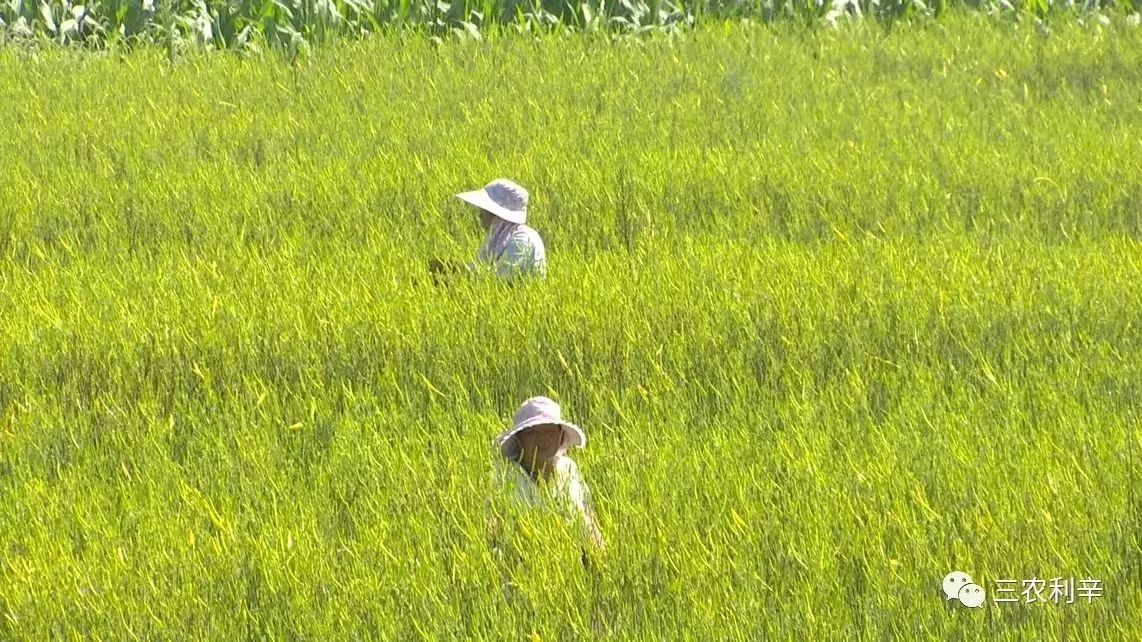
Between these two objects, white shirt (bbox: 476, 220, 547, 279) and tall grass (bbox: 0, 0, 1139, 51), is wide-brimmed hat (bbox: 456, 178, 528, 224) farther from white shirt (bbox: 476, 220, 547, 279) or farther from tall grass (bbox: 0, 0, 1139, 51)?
tall grass (bbox: 0, 0, 1139, 51)

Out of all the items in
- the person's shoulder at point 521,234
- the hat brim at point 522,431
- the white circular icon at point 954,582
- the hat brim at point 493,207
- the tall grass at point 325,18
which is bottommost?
the tall grass at point 325,18

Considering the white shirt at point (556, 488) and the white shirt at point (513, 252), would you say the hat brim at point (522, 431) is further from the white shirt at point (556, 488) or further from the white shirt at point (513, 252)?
the white shirt at point (513, 252)

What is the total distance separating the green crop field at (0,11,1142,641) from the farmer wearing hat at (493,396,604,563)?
0.09 m

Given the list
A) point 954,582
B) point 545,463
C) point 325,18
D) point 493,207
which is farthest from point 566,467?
point 325,18

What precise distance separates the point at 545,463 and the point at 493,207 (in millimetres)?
2122

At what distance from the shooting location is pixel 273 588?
3.80m

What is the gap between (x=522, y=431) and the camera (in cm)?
411

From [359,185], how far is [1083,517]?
4.79 meters

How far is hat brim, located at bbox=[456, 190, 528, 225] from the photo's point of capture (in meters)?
6.07

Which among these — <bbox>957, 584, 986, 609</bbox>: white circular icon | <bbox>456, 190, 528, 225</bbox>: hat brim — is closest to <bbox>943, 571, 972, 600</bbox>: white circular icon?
<bbox>957, 584, 986, 609</bbox>: white circular icon

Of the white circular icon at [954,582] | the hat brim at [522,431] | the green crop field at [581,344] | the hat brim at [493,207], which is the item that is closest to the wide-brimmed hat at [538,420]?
the hat brim at [522,431]

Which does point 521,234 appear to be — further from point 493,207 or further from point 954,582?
point 954,582

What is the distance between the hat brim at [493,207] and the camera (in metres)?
6.07

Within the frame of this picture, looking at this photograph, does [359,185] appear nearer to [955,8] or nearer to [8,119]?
[8,119]
